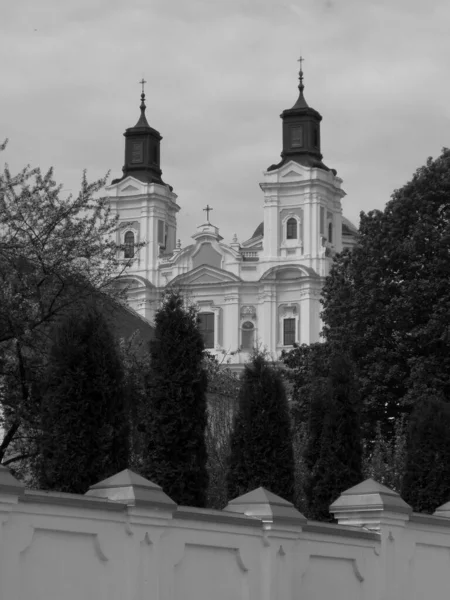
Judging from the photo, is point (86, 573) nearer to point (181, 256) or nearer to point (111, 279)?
point (111, 279)

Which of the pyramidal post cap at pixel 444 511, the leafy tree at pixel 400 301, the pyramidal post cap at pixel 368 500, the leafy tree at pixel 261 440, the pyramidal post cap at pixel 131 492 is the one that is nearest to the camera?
the pyramidal post cap at pixel 131 492

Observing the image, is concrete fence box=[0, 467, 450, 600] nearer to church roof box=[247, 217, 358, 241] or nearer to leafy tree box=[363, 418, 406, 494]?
leafy tree box=[363, 418, 406, 494]

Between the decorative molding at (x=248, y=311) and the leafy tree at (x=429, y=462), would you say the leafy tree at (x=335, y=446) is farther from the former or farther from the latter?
the decorative molding at (x=248, y=311)

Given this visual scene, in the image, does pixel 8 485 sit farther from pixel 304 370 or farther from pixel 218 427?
pixel 304 370

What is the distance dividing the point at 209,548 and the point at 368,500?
9.17 feet

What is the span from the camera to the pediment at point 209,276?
93.9 meters

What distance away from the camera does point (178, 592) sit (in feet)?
41.5

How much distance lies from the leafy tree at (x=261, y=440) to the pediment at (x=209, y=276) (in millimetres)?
74654

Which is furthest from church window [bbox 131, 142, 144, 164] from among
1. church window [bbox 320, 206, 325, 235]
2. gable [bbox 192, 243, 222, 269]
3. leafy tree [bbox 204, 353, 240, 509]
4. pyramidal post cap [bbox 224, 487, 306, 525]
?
pyramidal post cap [bbox 224, 487, 306, 525]

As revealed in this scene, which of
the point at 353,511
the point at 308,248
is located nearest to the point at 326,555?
the point at 353,511

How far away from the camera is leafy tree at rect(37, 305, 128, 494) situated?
16.1 m

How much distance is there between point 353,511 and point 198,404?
Answer: 3290 millimetres

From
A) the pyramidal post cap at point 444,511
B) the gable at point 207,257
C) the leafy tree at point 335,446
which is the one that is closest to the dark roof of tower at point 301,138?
the gable at point 207,257

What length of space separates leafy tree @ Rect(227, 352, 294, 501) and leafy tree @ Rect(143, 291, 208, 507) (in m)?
0.96
